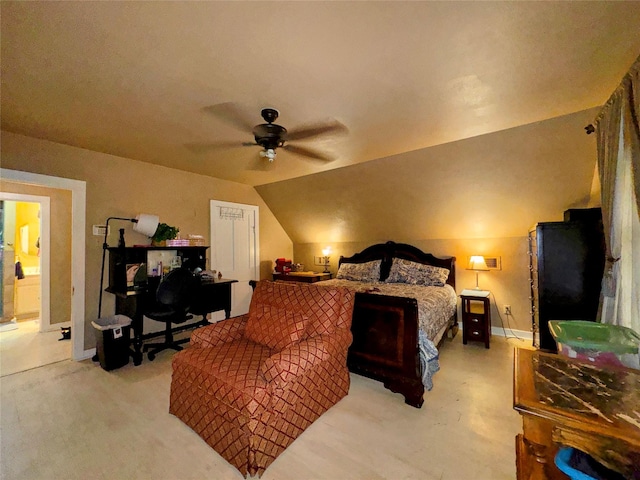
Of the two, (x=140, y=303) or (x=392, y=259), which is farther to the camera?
(x=392, y=259)

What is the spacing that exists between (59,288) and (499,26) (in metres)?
6.46

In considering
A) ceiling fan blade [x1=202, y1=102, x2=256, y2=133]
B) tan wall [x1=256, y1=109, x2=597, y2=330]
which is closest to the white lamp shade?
ceiling fan blade [x1=202, y1=102, x2=256, y2=133]

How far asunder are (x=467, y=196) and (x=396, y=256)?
59.3 inches

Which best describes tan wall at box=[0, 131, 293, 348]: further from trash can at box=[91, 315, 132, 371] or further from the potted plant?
trash can at box=[91, 315, 132, 371]

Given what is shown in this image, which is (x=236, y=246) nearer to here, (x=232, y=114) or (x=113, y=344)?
(x=113, y=344)

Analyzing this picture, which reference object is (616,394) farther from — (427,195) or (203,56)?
(427,195)

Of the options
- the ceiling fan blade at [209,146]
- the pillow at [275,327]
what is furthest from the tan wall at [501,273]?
the ceiling fan blade at [209,146]

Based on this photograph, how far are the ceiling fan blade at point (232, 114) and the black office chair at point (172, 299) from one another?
70.6 inches

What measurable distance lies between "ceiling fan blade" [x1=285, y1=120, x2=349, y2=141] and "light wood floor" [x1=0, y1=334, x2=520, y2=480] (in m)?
2.55

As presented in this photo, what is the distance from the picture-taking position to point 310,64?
5.70ft

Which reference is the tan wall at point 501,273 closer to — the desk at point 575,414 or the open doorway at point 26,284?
the desk at point 575,414

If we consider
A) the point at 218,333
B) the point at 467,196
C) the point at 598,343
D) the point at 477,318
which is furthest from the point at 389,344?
the point at 467,196

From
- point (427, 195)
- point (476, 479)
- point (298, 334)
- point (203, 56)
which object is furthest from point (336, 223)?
point (476, 479)

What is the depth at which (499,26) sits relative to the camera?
1.44 meters
